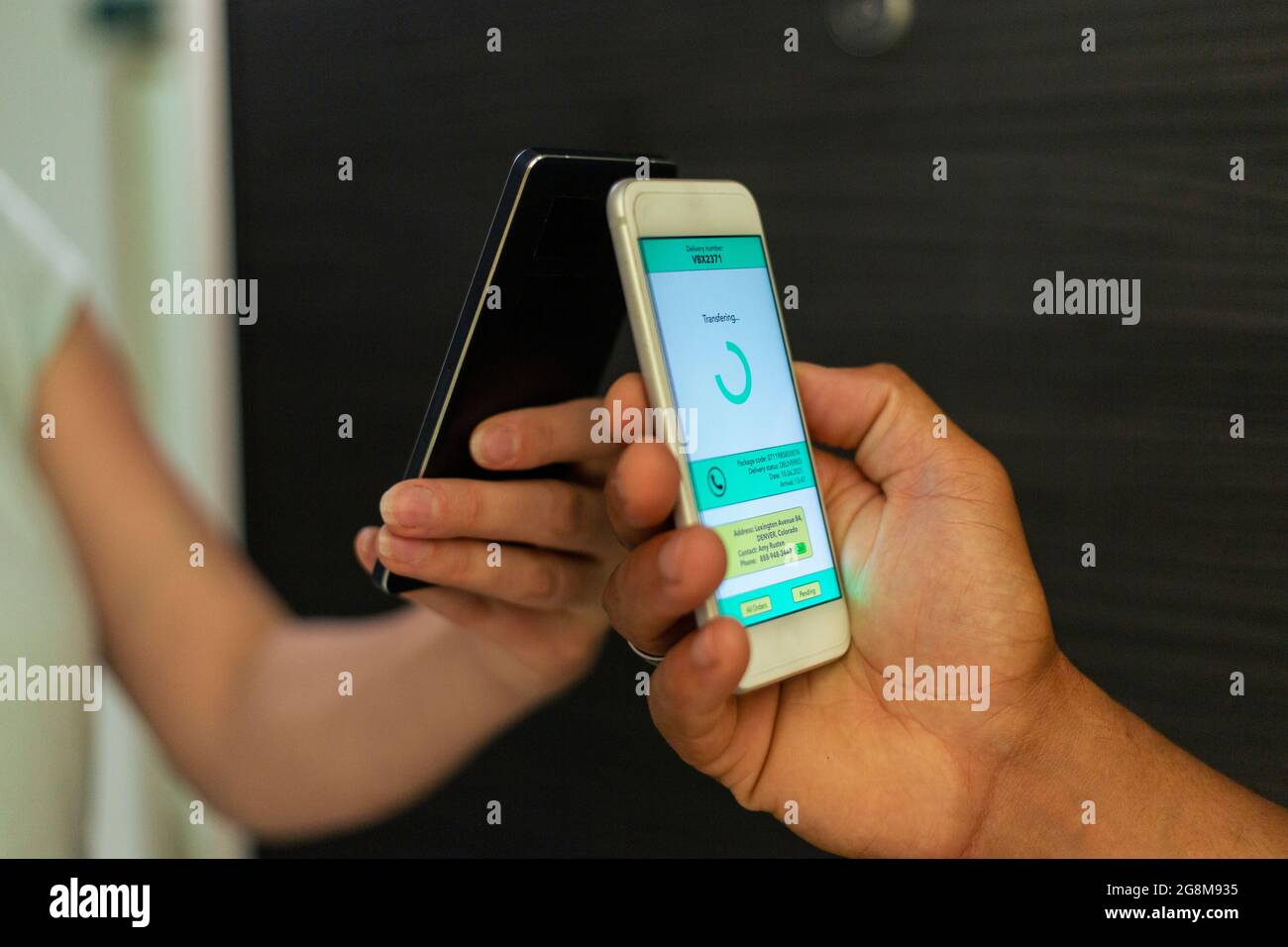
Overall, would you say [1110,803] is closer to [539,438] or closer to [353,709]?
[539,438]

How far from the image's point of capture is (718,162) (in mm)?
731

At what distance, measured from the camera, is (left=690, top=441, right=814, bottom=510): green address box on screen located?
17.9 inches

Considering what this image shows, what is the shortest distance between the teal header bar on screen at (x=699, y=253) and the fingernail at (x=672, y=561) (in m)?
0.13

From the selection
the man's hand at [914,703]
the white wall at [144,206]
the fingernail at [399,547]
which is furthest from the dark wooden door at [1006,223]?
the fingernail at [399,547]

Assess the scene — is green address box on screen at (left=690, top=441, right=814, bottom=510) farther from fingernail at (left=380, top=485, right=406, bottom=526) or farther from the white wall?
the white wall

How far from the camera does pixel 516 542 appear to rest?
542mm

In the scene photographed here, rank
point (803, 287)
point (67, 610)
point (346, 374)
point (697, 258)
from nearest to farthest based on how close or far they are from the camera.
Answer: point (697, 258), point (67, 610), point (803, 287), point (346, 374)

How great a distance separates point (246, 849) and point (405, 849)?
153mm

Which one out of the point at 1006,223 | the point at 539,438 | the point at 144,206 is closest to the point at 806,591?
the point at 539,438

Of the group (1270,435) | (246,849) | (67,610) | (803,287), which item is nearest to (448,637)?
(67,610)

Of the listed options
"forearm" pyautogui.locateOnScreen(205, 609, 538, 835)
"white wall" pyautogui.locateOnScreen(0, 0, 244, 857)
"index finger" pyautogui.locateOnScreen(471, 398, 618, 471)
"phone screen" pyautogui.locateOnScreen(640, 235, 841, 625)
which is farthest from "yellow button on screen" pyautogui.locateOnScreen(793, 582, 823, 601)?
"white wall" pyautogui.locateOnScreen(0, 0, 244, 857)

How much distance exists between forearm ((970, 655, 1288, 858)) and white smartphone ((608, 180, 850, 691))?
0.37 feet

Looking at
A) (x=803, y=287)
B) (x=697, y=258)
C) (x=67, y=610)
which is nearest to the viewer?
(x=697, y=258)
